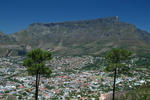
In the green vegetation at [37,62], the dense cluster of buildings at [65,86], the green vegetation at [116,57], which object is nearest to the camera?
the green vegetation at [37,62]

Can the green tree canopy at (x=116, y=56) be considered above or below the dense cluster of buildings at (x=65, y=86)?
above

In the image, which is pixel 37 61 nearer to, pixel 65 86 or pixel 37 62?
pixel 37 62

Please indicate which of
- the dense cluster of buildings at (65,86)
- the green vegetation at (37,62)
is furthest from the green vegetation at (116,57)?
the dense cluster of buildings at (65,86)

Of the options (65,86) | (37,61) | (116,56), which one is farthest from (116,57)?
(65,86)

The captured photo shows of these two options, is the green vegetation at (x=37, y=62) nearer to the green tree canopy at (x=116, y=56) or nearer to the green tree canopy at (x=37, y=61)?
the green tree canopy at (x=37, y=61)

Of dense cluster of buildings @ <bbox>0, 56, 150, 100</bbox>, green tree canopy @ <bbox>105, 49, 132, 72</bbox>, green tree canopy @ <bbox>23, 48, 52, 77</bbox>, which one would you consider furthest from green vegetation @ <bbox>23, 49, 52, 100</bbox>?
dense cluster of buildings @ <bbox>0, 56, 150, 100</bbox>

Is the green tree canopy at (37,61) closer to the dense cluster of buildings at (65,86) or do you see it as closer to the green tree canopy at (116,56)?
the green tree canopy at (116,56)

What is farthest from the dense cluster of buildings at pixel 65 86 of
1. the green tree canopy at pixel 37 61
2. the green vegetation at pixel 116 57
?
the green tree canopy at pixel 37 61

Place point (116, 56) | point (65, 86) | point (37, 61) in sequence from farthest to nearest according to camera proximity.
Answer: point (65, 86), point (116, 56), point (37, 61)

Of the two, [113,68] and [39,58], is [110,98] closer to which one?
[113,68]

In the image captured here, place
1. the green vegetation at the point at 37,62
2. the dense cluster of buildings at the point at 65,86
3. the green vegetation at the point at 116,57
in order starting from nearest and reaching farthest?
→ the green vegetation at the point at 37,62, the green vegetation at the point at 116,57, the dense cluster of buildings at the point at 65,86

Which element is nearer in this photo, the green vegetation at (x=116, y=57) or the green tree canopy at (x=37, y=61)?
the green tree canopy at (x=37, y=61)
